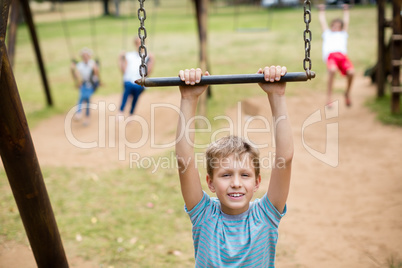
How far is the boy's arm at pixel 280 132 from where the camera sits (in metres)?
1.79

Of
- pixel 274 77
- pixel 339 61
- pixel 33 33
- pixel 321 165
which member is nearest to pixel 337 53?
pixel 339 61

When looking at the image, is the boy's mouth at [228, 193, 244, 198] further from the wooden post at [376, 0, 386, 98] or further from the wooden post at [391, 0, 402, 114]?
the wooden post at [376, 0, 386, 98]

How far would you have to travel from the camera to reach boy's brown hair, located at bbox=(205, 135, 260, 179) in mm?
1862

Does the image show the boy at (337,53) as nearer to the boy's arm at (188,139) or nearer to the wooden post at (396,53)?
the wooden post at (396,53)

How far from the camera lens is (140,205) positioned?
14.8 feet

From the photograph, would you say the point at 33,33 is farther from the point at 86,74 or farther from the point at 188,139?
the point at 188,139

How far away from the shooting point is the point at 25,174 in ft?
8.14

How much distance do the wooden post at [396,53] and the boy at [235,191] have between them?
565cm

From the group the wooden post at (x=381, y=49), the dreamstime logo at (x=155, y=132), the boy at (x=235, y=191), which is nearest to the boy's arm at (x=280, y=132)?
the boy at (x=235, y=191)

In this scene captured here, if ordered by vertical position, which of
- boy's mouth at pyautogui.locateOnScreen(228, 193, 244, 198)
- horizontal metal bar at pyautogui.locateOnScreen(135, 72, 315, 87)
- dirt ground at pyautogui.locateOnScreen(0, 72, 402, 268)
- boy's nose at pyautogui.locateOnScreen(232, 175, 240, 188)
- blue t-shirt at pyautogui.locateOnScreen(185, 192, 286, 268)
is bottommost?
dirt ground at pyautogui.locateOnScreen(0, 72, 402, 268)

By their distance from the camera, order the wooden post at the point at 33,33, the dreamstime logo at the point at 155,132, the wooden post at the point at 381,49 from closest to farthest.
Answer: the dreamstime logo at the point at 155,132 < the wooden post at the point at 33,33 < the wooden post at the point at 381,49

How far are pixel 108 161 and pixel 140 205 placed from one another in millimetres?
1625

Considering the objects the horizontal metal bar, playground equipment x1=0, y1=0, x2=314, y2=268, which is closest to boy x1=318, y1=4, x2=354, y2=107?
playground equipment x1=0, y1=0, x2=314, y2=268

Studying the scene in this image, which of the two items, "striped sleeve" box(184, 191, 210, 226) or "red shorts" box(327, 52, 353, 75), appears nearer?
"striped sleeve" box(184, 191, 210, 226)
